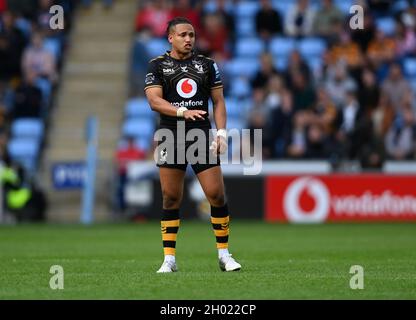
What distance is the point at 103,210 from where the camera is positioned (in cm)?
2602

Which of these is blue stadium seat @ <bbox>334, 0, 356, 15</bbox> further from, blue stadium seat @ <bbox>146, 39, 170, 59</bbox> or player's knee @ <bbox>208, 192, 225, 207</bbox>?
player's knee @ <bbox>208, 192, 225, 207</bbox>

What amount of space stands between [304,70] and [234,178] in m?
3.66

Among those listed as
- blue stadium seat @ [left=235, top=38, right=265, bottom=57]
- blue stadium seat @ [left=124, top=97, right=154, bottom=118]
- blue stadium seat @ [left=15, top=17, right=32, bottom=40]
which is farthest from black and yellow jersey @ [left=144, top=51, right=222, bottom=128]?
blue stadium seat @ [left=15, top=17, right=32, bottom=40]

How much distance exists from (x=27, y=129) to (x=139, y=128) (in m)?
2.63

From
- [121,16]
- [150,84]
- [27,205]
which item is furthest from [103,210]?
[150,84]

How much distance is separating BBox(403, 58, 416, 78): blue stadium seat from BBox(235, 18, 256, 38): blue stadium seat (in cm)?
386

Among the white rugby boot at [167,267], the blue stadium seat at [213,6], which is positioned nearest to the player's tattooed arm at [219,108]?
the white rugby boot at [167,267]

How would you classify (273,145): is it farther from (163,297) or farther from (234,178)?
(163,297)

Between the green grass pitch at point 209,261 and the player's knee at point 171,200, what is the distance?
2.34 feet

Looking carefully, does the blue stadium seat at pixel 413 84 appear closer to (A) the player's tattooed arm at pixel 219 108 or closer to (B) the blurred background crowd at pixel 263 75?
(B) the blurred background crowd at pixel 263 75

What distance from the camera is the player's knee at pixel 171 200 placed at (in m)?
12.2

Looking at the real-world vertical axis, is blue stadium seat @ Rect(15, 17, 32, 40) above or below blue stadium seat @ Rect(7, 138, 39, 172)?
above

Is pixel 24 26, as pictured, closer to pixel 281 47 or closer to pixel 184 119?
pixel 281 47

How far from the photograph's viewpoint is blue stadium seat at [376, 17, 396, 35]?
28.2 metres
